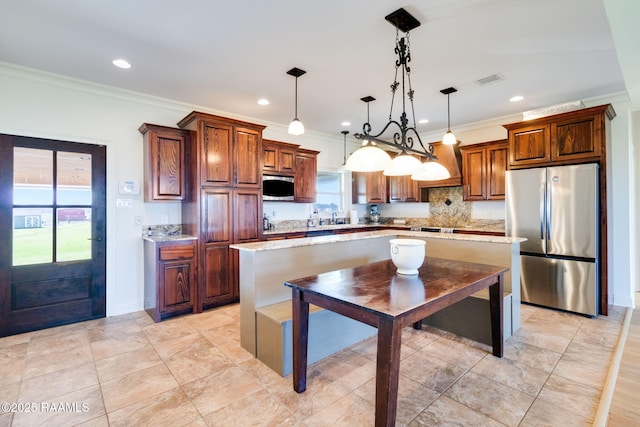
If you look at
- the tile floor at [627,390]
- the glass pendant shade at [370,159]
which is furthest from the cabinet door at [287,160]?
the tile floor at [627,390]

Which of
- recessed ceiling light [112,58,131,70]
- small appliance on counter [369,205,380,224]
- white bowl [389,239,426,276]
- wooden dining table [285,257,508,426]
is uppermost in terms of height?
recessed ceiling light [112,58,131,70]

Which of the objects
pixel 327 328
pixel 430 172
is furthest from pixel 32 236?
pixel 430 172

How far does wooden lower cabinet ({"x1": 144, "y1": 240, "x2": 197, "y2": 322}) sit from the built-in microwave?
148cm

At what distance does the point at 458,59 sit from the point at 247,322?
10.5 feet

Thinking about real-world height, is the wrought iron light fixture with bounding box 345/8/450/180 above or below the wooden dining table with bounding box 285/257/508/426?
above

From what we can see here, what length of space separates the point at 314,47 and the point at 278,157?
2360mm

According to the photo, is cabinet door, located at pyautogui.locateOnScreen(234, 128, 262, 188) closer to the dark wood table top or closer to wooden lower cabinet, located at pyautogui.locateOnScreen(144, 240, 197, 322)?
wooden lower cabinet, located at pyautogui.locateOnScreen(144, 240, 197, 322)

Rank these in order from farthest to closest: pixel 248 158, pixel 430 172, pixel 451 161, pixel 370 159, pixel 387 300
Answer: pixel 451 161, pixel 248 158, pixel 430 172, pixel 370 159, pixel 387 300

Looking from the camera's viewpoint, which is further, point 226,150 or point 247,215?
point 247,215

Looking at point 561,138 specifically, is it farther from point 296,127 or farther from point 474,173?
point 296,127

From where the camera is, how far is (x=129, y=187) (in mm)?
3795

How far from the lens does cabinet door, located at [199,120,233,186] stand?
149 inches

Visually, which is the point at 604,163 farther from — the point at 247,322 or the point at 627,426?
the point at 247,322

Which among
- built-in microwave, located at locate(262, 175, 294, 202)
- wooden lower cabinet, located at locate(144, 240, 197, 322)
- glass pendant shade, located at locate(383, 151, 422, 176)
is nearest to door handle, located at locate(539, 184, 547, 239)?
glass pendant shade, located at locate(383, 151, 422, 176)
